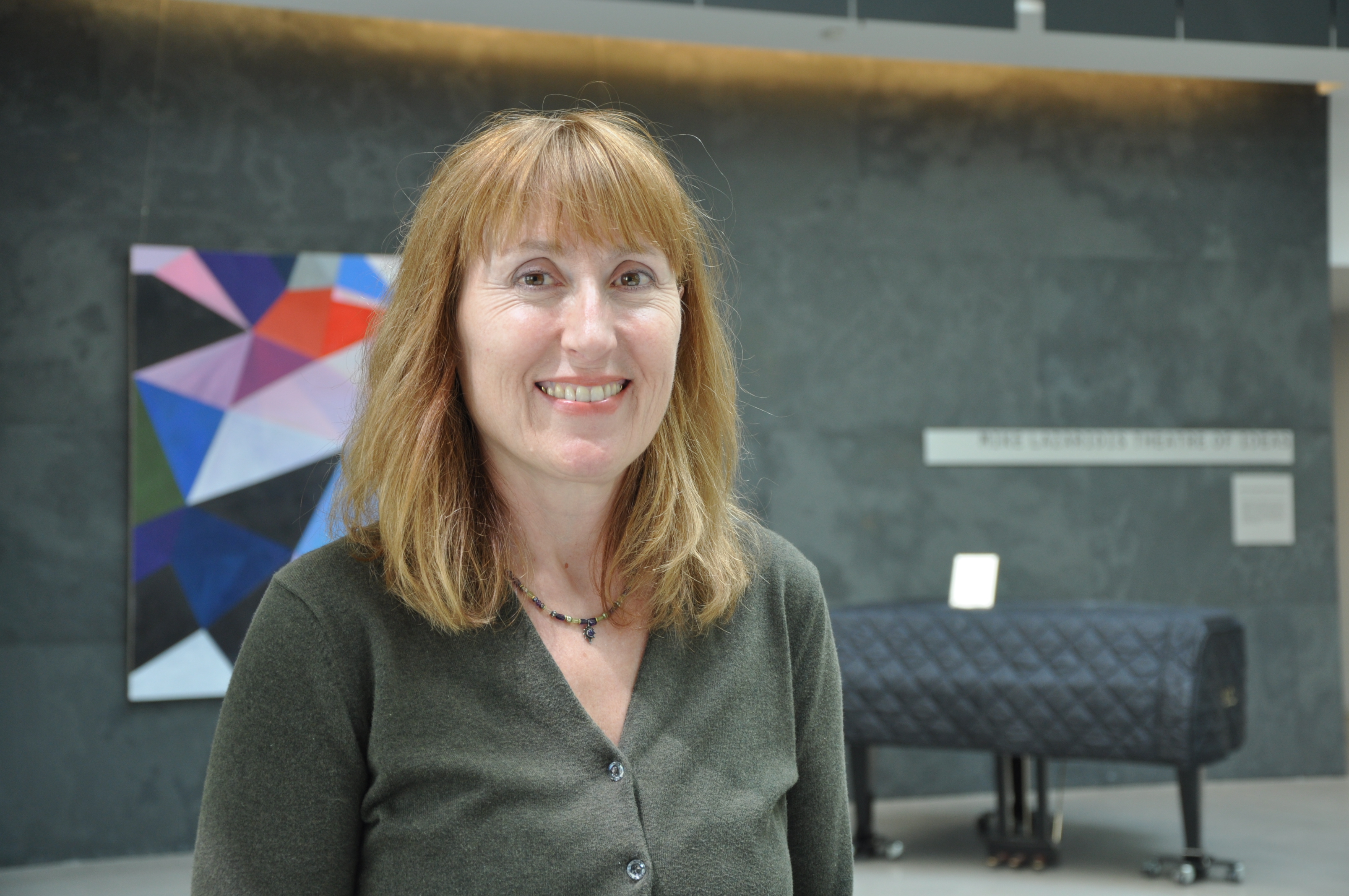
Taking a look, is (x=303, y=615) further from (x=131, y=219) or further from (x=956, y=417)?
(x=956, y=417)

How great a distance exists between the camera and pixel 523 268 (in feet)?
3.93

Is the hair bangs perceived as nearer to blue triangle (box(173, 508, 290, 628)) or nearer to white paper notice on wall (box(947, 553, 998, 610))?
white paper notice on wall (box(947, 553, 998, 610))

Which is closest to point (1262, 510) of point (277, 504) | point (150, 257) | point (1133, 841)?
point (1133, 841)

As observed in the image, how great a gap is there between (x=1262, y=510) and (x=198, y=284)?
5547 millimetres

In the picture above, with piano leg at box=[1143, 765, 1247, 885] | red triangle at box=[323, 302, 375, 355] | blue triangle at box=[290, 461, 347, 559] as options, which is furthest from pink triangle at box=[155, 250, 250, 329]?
piano leg at box=[1143, 765, 1247, 885]

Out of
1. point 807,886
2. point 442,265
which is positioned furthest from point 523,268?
point 807,886

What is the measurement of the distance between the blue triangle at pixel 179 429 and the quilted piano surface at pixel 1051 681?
2.87 metres

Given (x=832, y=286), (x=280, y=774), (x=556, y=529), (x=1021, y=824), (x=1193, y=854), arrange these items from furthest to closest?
(x=832, y=286) < (x=1021, y=824) < (x=1193, y=854) < (x=556, y=529) < (x=280, y=774)

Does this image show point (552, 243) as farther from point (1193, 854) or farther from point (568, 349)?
point (1193, 854)

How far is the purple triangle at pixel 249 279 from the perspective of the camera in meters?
5.88

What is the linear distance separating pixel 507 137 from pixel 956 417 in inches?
231

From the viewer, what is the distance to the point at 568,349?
1.21 metres

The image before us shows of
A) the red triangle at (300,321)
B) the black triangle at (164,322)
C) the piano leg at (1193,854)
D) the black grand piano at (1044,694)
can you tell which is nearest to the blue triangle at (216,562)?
the black triangle at (164,322)

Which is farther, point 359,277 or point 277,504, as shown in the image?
point 359,277
